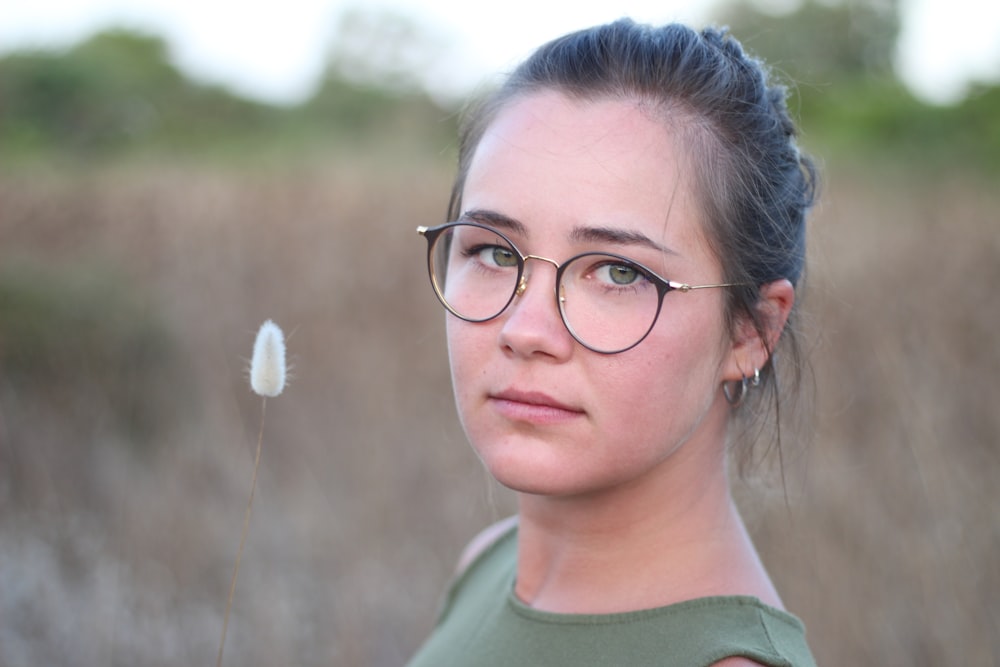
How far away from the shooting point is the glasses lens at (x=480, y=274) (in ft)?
4.58

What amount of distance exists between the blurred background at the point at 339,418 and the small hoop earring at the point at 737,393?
1.42 feet

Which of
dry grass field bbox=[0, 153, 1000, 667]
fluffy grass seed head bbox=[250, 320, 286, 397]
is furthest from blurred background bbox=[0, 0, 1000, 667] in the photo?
fluffy grass seed head bbox=[250, 320, 286, 397]

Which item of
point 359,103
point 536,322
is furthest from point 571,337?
point 359,103

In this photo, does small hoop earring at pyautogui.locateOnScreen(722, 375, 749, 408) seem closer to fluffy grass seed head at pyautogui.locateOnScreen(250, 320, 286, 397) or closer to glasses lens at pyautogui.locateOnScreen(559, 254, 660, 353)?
glasses lens at pyautogui.locateOnScreen(559, 254, 660, 353)

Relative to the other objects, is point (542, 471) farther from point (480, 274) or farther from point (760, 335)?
point (760, 335)

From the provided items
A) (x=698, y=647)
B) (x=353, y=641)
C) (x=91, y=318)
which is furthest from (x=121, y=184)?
(x=698, y=647)

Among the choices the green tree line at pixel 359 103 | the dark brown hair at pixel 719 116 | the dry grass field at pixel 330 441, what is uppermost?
the green tree line at pixel 359 103

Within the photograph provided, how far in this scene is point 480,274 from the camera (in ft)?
4.74

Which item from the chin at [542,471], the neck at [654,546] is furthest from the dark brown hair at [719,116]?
the chin at [542,471]

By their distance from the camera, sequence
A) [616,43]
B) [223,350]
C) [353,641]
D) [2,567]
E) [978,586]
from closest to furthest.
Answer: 1. [616,43]
2. [978,586]
3. [353,641]
4. [2,567]
5. [223,350]

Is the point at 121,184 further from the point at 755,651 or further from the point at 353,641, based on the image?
the point at 755,651

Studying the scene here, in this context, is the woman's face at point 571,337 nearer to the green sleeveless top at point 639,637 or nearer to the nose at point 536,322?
the nose at point 536,322

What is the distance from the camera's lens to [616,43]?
5.03 ft

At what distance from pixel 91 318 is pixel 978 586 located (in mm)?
4867
